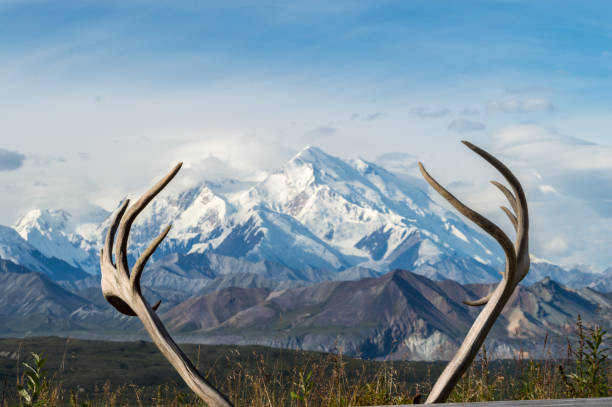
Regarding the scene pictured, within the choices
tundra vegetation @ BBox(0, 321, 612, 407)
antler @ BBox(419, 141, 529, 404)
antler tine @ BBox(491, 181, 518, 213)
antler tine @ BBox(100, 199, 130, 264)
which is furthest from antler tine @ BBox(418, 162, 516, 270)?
antler tine @ BBox(100, 199, 130, 264)

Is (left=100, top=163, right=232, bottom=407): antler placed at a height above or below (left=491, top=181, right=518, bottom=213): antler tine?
below

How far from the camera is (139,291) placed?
483 cm

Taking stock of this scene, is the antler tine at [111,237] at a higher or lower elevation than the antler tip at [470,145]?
lower

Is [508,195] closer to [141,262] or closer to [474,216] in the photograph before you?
[474,216]

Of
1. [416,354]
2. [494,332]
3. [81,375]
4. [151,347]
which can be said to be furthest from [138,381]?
[494,332]

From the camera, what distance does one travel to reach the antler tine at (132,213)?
445cm

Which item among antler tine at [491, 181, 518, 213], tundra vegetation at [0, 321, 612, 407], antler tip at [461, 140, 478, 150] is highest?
antler tip at [461, 140, 478, 150]

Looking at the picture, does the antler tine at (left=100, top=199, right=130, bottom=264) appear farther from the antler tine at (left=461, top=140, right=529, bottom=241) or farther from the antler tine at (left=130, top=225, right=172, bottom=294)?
the antler tine at (left=461, top=140, right=529, bottom=241)

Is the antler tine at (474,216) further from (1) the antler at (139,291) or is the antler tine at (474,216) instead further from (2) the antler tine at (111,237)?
(2) the antler tine at (111,237)

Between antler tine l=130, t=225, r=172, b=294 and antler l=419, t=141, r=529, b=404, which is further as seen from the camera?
antler tine l=130, t=225, r=172, b=294

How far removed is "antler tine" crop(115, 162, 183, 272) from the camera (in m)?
4.45

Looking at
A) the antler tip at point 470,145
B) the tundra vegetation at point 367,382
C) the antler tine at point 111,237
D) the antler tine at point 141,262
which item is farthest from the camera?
the tundra vegetation at point 367,382

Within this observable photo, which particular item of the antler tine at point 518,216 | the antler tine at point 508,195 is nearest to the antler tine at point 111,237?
the antler tine at point 518,216

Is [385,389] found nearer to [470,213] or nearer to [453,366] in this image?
[453,366]
